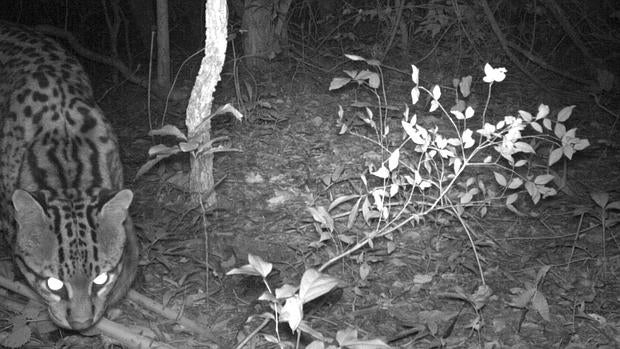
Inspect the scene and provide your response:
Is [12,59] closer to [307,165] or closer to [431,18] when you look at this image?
[307,165]

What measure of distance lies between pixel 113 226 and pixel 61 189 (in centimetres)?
50

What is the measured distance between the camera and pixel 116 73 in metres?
8.91

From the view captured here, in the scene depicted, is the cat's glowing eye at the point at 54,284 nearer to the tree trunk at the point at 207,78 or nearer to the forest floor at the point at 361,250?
the forest floor at the point at 361,250

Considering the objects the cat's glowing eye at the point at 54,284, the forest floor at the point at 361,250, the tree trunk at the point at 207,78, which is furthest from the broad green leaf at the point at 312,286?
the tree trunk at the point at 207,78

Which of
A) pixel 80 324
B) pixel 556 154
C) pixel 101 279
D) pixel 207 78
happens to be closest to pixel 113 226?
pixel 101 279

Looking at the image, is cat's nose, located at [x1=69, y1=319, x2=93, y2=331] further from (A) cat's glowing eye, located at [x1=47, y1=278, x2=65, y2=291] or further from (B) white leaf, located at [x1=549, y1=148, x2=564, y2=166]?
(B) white leaf, located at [x1=549, y1=148, x2=564, y2=166]

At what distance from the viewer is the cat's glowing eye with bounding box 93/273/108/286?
14.8 ft

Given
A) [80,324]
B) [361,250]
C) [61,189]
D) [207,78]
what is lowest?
[361,250]

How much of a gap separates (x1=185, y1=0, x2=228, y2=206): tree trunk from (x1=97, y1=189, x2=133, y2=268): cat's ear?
944 mm

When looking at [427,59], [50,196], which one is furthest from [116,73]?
[50,196]

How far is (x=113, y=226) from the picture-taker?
15.2 feet

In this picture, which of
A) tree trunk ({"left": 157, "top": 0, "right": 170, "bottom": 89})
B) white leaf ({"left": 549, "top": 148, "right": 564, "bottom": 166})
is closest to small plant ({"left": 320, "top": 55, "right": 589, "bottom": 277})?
white leaf ({"left": 549, "top": 148, "right": 564, "bottom": 166})

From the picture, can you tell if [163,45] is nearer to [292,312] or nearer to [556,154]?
[556,154]

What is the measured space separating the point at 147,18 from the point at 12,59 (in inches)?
132
